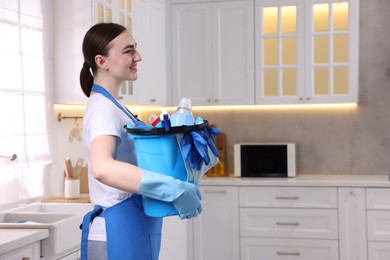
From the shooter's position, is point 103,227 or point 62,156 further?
→ point 62,156

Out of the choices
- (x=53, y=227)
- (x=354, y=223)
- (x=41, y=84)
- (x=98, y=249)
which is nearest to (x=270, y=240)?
(x=354, y=223)

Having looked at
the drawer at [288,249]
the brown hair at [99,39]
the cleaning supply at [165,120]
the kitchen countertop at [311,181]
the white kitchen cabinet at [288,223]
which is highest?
the brown hair at [99,39]

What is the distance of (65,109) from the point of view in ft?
13.8

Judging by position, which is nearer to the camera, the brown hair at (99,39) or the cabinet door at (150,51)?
the brown hair at (99,39)

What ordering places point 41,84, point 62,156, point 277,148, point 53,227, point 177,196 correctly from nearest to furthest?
point 177,196 < point 53,227 < point 41,84 < point 62,156 < point 277,148

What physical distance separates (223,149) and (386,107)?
1.33 m

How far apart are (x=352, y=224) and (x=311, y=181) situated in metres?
0.42

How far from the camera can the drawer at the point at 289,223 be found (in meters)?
4.70

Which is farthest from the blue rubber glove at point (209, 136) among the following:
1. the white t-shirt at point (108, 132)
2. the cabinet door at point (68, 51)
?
the cabinet door at point (68, 51)

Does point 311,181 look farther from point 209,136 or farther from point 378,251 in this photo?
point 209,136

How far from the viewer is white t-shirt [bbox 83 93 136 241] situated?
1.91m

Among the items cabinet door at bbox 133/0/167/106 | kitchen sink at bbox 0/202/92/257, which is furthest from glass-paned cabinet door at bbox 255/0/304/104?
kitchen sink at bbox 0/202/92/257

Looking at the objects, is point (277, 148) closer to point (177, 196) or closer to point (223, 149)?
point (223, 149)

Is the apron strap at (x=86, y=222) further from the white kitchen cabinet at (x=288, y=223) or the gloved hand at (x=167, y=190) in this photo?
the white kitchen cabinet at (x=288, y=223)
